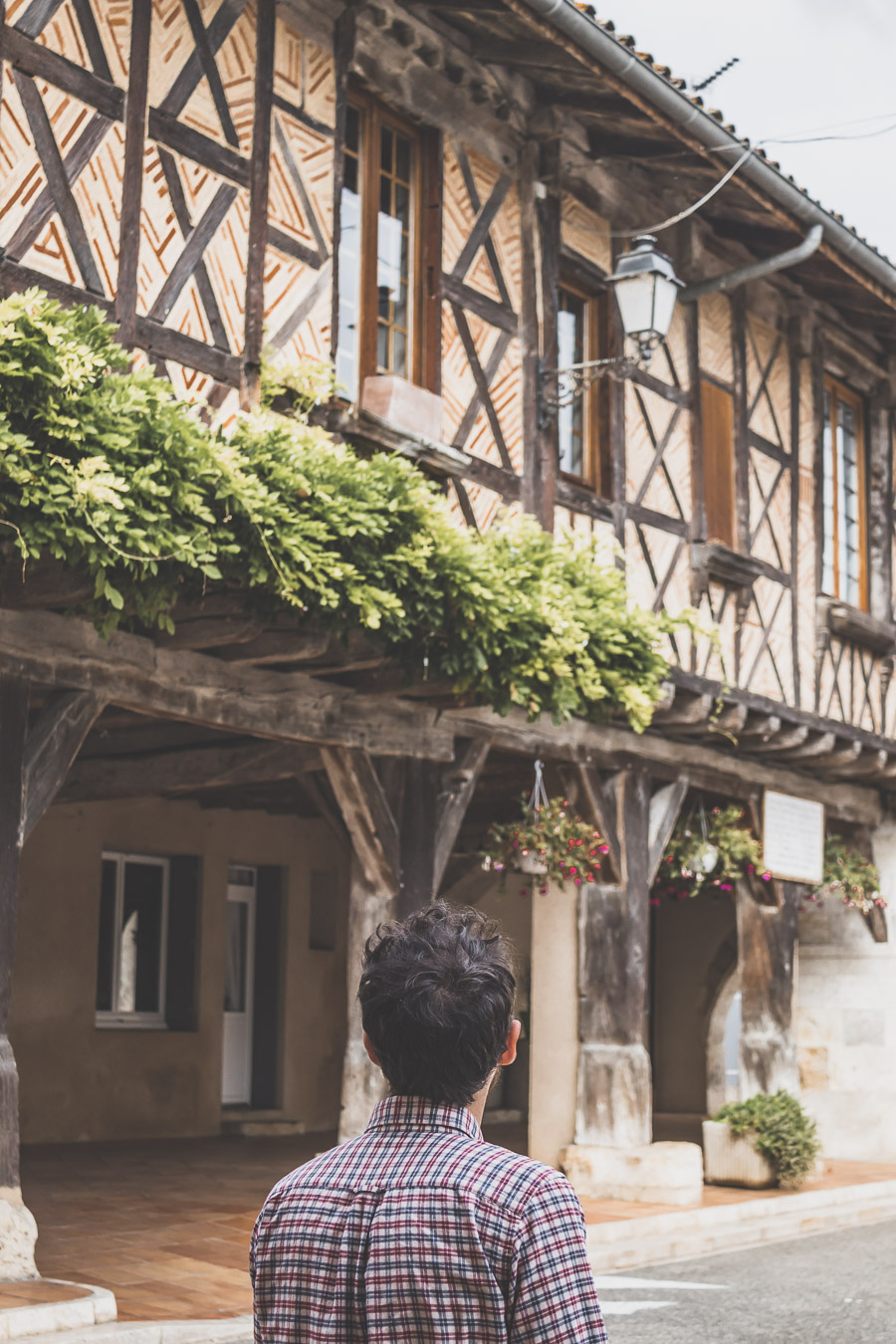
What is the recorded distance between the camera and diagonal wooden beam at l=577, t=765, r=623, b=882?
976 cm

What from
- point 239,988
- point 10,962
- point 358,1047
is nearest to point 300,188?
point 10,962

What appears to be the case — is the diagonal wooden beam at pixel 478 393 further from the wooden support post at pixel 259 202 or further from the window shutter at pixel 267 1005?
the window shutter at pixel 267 1005

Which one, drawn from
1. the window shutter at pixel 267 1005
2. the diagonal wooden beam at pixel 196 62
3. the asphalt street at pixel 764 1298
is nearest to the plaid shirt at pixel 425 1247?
the asphalt street at pixel 764 1298

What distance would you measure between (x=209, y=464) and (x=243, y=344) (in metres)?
1.57

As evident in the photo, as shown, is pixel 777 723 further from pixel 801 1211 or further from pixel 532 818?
pixel 801 1211

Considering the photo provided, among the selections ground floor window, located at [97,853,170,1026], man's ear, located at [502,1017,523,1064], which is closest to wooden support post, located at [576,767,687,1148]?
ground floor window, located at [97,853,170,1026]

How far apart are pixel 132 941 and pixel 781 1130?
489 centimetres

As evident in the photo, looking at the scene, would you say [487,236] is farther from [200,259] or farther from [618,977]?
[618,977]

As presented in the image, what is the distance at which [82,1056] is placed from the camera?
11367 millimetres

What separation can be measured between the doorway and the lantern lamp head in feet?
20.8

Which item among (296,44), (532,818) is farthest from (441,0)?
(532,818)

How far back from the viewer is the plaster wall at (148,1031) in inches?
438

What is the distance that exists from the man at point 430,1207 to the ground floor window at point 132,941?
10309mm

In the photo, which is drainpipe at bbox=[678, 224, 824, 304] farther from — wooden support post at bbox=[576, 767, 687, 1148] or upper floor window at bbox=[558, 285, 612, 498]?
wooden support post at bbox=[576, 767, 687, 1148]
